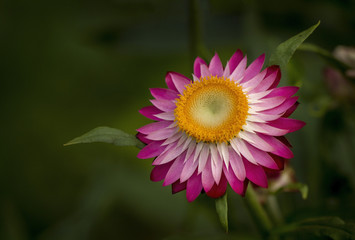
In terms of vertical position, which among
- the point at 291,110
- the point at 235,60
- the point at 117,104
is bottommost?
the point at 291,110

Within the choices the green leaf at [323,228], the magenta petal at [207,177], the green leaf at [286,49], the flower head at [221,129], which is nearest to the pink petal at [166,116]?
the flower head at [221,129]

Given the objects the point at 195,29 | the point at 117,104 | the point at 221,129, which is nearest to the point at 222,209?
the point at 221,129

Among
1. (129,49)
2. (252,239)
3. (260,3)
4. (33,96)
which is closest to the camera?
(252,239)

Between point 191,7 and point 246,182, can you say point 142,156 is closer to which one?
point 246,182

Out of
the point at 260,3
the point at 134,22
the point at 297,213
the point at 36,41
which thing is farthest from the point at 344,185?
the point at 36,41

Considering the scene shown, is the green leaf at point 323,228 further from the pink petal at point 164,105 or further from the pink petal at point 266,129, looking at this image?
the pink petal at point 164,105

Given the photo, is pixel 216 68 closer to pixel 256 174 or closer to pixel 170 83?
pixel 170 83

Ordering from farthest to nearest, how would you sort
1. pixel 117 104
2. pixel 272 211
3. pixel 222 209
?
1. pixel 117 104
2. pixel 272 211
3. pixel 222 209
